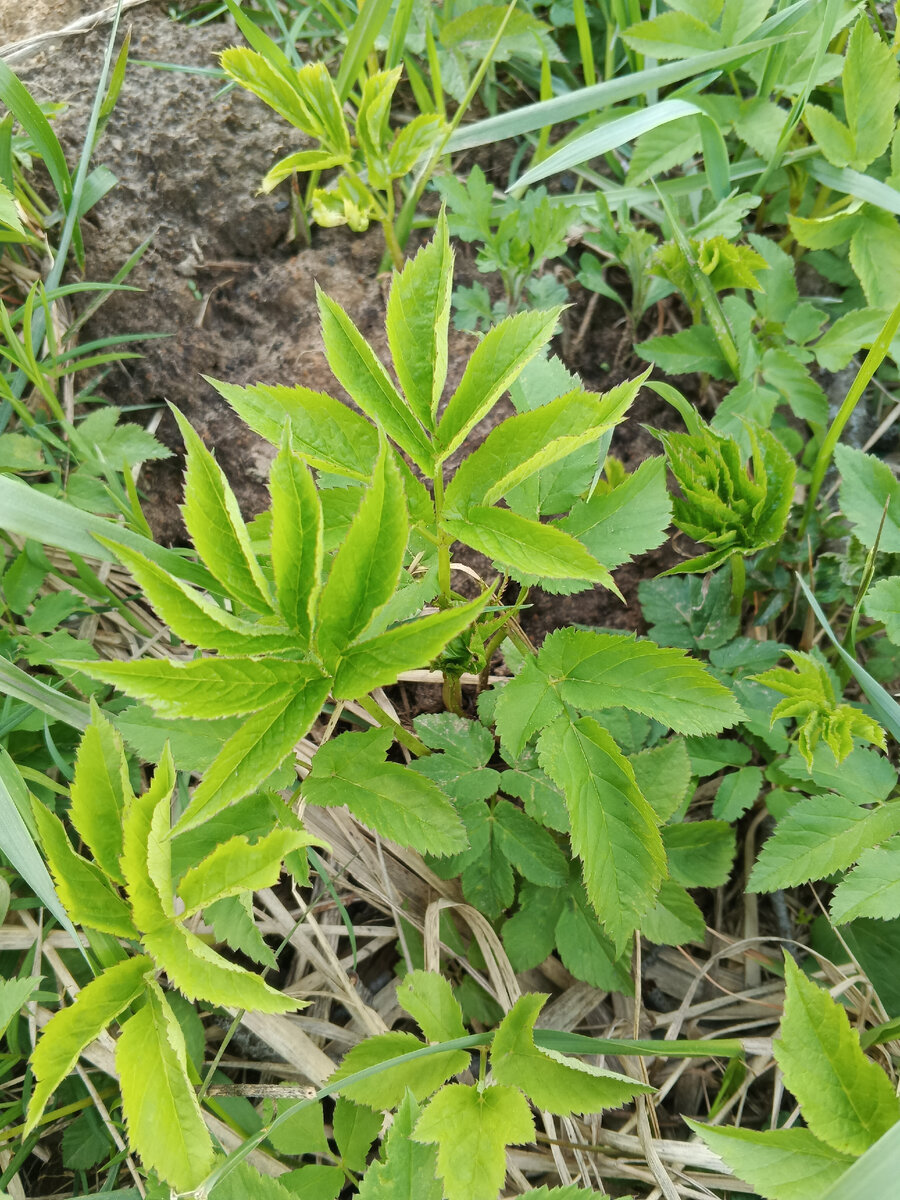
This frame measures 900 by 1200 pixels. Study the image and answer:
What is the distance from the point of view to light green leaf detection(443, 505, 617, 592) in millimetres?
1308

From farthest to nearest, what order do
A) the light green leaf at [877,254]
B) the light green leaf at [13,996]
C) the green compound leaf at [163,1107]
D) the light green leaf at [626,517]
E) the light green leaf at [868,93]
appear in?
1. the light green leaf at [877,254]
2. the light green leaf at [868,93]
3. the light green leaf at [626,517]
4. the light green leaf at [13,996]
5. the green compound leaf at [163,1107]

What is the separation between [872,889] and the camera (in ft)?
5.06

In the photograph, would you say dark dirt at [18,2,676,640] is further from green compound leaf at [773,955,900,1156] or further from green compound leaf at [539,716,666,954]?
green compound leaf at [773,955,900,1156]

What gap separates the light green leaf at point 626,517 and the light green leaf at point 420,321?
0.40 meters

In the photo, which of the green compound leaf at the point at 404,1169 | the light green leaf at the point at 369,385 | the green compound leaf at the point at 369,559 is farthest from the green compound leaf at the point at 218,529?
the green compound leaf at the point at 404,1169

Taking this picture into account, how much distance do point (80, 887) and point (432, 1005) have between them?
2.32 ft

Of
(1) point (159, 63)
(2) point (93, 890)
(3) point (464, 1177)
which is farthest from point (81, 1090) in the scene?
(1) point (159, 63)

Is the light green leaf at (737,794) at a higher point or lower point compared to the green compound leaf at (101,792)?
lower

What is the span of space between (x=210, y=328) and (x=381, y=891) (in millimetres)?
1591

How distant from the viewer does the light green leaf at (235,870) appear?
125cm

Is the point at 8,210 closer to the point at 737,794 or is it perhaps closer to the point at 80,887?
the point at 80,887

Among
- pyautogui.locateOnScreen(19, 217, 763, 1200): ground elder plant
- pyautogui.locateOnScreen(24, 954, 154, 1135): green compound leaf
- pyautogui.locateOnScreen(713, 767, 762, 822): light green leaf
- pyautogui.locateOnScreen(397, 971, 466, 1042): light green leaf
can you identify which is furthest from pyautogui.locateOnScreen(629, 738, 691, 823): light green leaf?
pyautogui.locateOnScreen(24, 954, 154, 1135): green compound leaf

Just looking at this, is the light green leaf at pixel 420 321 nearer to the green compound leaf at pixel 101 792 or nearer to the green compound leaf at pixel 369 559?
the green compound leaf at pixel 369 559

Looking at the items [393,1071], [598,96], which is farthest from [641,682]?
[598,96]
